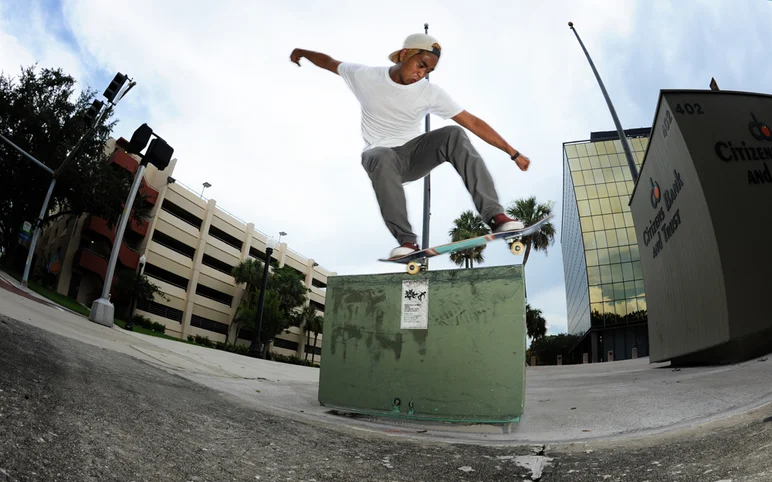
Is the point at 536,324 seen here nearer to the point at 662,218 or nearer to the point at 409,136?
the point at 662,218

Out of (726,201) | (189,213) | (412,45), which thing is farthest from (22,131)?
(726,201)

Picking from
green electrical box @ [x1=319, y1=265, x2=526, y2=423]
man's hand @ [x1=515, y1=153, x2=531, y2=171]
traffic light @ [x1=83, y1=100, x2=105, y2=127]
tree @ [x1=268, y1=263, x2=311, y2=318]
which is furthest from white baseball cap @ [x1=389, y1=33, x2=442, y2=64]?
tree @ [x1=268, y1=263, x2=311, y2=318]

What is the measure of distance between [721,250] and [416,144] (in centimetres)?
574

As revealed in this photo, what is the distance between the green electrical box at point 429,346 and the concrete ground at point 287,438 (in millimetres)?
225

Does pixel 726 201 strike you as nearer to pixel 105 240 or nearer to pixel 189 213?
pixel 105 240

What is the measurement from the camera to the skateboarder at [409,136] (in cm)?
535

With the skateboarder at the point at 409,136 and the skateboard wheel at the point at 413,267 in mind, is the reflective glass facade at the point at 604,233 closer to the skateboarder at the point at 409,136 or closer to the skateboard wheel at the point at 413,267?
the skateboarder at the point at 409,136

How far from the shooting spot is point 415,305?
4.38 metres

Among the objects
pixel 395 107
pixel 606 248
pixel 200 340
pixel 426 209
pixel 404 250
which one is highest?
pixel 606 248

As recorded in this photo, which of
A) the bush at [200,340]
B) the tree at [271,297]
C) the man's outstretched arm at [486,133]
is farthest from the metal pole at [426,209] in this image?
the bush at [200,340]

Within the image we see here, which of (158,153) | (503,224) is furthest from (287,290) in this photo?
(503,224)

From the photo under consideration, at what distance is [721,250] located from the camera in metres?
7.29

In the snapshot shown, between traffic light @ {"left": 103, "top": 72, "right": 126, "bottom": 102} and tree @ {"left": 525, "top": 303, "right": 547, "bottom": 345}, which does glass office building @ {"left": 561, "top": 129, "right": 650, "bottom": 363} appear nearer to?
tree @ {"left": 525, "top": 303, "right": 547, "bottom": 345}

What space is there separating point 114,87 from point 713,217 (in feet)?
50.5
